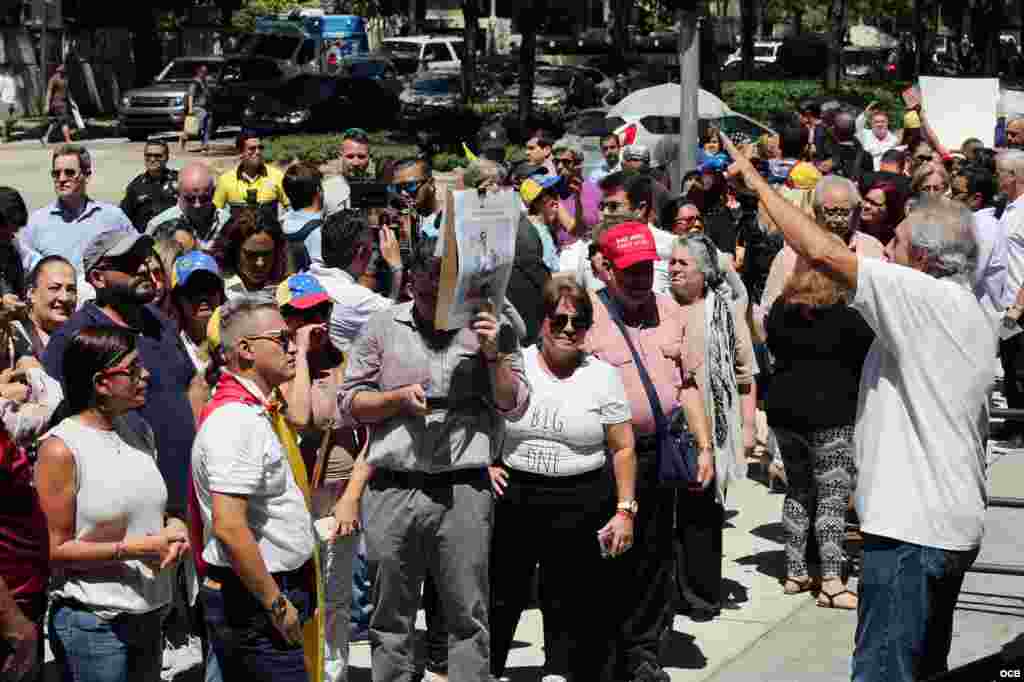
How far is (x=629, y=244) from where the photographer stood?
22.4 ft

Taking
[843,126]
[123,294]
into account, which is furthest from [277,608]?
[843,126]

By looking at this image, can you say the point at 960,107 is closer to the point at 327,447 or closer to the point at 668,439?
the point at 668,439

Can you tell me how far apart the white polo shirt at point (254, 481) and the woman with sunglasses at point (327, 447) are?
1.30 metres

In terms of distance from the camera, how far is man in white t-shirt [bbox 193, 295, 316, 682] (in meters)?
5.04

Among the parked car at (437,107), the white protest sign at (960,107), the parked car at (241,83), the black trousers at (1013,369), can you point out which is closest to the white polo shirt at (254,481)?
the black trousers at (1013,369)

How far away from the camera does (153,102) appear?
121 feet

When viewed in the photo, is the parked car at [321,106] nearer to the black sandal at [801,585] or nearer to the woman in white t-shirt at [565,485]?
the black sandal at [801,585]

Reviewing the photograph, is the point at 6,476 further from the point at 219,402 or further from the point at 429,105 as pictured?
the point at 429,105

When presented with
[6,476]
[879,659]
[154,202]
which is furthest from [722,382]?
[154,202]

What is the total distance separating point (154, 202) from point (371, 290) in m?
4.82

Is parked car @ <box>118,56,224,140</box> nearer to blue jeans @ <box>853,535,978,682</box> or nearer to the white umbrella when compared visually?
the white umbrella

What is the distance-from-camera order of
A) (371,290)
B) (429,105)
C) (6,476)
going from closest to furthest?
(6,476)
(371,290)
(429,105)

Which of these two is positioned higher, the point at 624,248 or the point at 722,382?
the point at 624,248

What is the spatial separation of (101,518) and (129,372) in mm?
453
